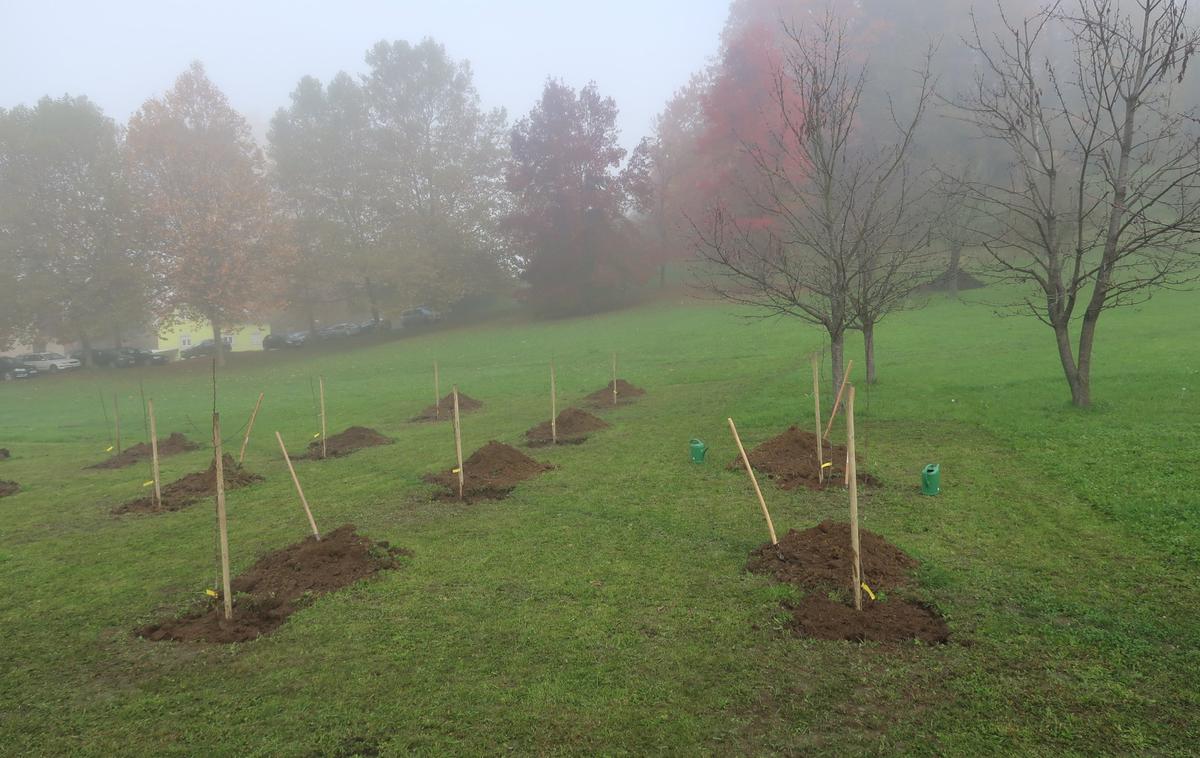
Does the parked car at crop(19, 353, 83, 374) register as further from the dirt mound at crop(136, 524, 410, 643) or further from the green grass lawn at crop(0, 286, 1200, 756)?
the dirt mound at crop(136, 524, 410, 643)

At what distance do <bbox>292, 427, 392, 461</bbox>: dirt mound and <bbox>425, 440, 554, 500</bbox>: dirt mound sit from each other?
11.1 feet

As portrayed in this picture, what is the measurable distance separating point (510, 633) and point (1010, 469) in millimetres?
6926

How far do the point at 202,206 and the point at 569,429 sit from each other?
92.0 ft

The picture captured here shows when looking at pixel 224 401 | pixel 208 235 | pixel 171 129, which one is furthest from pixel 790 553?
pixel 171 129

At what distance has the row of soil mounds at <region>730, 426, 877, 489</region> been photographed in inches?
343

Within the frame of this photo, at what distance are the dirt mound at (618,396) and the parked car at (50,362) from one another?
35.7m

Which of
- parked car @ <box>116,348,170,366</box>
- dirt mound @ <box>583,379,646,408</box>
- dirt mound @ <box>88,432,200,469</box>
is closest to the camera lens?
dirt mound @ <box>88,432,200,469</box>

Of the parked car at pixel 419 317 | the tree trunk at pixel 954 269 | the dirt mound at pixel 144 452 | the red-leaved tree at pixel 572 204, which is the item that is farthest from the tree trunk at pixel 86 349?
the tree trunk at pixel 954 269

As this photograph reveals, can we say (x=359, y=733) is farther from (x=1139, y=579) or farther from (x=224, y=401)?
(x=224, y=401)

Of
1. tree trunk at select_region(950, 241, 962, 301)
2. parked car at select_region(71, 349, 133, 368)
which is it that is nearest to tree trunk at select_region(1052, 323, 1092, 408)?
tree trunk at select_region(950, 241, 962, 301)

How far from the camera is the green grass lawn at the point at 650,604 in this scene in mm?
4066

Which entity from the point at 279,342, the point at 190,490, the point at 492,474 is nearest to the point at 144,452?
the point at 190,490

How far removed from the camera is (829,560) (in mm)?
5980

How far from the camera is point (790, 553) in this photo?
621cm
